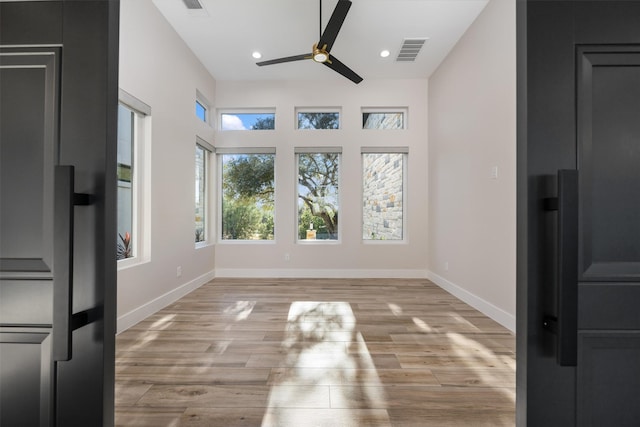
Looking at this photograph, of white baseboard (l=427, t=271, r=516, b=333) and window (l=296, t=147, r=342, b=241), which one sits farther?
window (l=296, t=147, r=342, b=241)

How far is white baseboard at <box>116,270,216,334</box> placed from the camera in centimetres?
266

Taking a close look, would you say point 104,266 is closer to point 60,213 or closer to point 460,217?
point 60,213

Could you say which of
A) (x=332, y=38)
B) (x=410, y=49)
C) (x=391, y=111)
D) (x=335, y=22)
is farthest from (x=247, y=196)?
(x=410, y=49)

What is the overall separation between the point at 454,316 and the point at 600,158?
276 cm

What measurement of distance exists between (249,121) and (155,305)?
3259 mm

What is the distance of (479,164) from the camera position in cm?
334

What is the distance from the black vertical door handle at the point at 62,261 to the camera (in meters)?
0.62

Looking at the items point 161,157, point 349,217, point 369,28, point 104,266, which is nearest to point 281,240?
point 349,217

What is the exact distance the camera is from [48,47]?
27.8 inches

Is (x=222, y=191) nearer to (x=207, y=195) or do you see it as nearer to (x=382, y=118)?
(x=207, y=195)

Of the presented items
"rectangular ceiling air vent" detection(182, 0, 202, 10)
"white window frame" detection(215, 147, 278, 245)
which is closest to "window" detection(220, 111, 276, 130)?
"white window frame" detection(215, 147, 278, 245)

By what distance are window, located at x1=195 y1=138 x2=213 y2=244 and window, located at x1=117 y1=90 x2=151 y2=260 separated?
49.0 inches

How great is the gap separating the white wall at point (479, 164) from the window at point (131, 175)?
357 centimetres

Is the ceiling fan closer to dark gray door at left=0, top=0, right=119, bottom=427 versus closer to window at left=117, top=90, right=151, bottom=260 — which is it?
window at left=117, top=90, right=151, bottom=260
